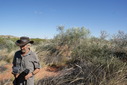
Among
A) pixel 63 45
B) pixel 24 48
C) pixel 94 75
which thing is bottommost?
pixel 94 75

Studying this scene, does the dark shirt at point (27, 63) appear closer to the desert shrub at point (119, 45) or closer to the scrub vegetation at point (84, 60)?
the scrub vegetation at point (84, 60)

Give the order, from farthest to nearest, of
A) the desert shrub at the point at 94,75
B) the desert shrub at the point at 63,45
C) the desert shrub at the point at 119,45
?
the desert shrub at the point at 63,45 < the desert shrub at the point at 119,45 < the desert shrub at the point at 94,75

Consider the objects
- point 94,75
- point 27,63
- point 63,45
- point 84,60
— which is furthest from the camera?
point 63,45

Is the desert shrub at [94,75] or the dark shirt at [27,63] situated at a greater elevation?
the dark shirt at [27,63]

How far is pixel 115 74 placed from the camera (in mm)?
5938

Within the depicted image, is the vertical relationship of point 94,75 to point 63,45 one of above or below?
below

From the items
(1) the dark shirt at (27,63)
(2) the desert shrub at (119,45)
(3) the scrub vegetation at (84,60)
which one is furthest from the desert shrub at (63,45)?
(1) the dark shirt at (27,63)

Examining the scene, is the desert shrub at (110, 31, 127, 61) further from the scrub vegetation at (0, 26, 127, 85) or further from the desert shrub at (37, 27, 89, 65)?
the desert shrub at (37, 27, 89, 65)

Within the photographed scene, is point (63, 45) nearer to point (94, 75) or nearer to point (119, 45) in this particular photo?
point (119, 45)

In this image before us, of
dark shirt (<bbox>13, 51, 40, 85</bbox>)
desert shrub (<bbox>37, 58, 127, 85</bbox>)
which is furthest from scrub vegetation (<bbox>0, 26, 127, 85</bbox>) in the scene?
dark shirt (<bbox>13, 51, 40, 85</bbox>)

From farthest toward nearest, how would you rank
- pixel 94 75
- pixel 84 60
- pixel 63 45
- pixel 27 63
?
pixel 63 45, pixel 84 60, pixel 94 75, pixel 27 63

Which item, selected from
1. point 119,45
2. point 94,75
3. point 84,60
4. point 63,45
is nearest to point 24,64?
point 94,75

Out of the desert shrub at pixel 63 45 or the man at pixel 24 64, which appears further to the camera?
the desert shrub at pixel 63 45

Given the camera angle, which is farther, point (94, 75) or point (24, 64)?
point (94, 75)
